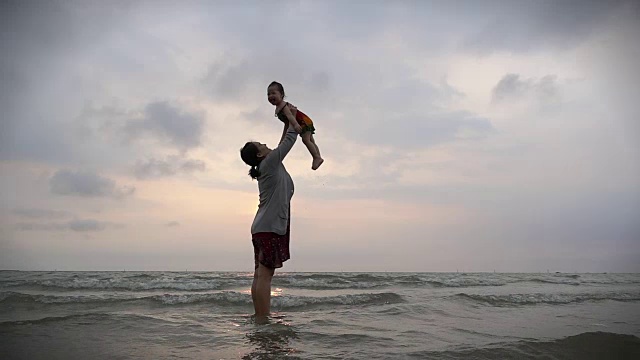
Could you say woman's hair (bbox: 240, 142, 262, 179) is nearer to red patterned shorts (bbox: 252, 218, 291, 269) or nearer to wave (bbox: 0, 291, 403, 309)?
red patterned shorts (bbox: 252, 218, 291, 269)

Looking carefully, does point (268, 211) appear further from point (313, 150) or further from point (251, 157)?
point (313, 150)

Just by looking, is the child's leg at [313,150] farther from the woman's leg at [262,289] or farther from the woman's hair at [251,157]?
the woman's leg at [262,289]

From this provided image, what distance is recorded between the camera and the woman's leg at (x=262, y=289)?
14.5 ft

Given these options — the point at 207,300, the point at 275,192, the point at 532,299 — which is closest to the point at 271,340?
the point at 275,192

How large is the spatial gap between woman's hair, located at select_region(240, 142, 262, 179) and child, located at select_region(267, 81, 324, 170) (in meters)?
0.35

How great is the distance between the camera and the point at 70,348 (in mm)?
3213

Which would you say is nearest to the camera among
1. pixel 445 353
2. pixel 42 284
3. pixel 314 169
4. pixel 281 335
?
pixel 445 353

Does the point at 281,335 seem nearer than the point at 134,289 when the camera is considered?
Yes

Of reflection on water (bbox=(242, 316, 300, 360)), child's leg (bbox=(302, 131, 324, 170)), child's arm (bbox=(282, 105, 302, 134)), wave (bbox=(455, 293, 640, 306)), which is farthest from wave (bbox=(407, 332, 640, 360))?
wave (bbox=(455, 293, 640, 306))

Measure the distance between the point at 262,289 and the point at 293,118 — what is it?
1858mm

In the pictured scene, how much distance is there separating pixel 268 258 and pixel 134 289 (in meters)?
7.13

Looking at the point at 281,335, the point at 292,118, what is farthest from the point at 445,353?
the point at 292,118

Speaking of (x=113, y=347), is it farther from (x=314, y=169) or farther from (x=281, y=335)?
(x=314, y=169)

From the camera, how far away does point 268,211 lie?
4398mm
